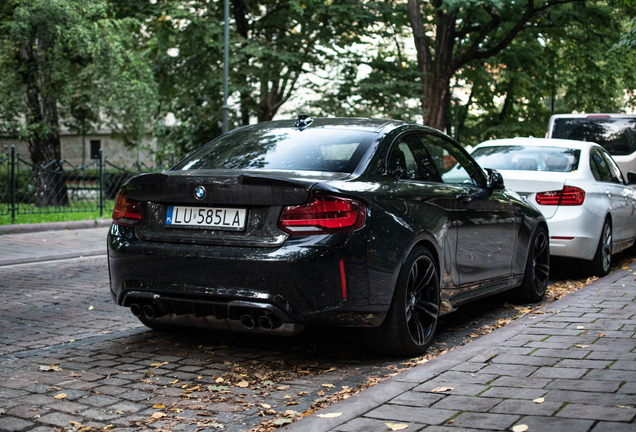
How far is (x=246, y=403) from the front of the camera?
12.2 ft

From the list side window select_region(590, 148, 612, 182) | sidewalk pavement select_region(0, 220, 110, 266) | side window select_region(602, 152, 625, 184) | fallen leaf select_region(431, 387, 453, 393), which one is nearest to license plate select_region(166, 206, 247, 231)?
fallen leaf select_region(431, 387, 453, 393)

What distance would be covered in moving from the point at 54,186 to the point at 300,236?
13785 millimetres

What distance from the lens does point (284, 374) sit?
4.29 meters

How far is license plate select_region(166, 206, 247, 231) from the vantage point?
4199 mm

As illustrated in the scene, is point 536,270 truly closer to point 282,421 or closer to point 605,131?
point 282,421

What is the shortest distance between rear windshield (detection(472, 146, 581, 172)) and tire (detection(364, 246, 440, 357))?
156 inches

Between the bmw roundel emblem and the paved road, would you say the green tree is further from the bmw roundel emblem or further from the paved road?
the bmw roundel emblem

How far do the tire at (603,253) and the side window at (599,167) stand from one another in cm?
55

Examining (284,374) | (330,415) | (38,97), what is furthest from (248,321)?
(38,97)

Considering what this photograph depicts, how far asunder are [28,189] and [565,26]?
16.9 metres

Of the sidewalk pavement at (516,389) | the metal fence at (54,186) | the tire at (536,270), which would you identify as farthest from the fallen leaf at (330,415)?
the metal fence at (54,186)

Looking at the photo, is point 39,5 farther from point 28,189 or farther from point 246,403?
point 246,403

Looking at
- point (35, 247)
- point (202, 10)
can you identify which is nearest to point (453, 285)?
point (35, 247)

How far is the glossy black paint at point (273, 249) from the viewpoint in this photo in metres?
4.07
